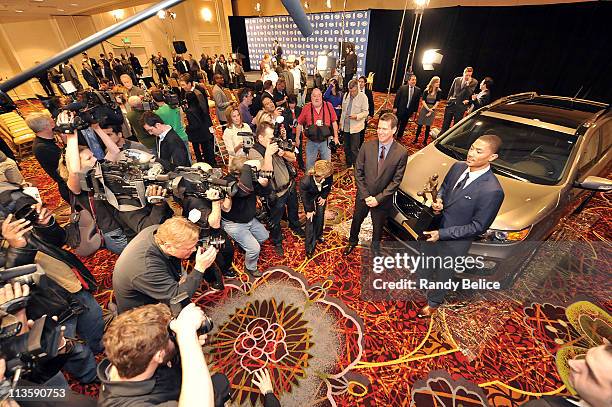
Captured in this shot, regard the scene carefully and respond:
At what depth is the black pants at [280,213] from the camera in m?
3.64

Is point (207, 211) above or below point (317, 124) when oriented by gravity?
below

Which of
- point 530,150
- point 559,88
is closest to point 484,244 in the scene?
point 530,150

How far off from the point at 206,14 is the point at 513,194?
22.0m

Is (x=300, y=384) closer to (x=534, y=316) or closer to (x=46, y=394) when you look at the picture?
(x=46, y=394)

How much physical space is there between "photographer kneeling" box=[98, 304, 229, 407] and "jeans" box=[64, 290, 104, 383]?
43.3 inches

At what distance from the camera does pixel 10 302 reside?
59.1 inches

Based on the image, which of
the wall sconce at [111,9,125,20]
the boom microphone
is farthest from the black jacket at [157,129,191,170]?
the wall sconce at [111,9,125,20]

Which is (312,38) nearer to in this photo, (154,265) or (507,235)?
(507,235)

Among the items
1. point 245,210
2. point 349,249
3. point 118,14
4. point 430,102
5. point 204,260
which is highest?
point 118,14

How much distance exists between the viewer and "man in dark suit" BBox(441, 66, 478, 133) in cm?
630

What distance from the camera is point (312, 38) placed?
9.98 m

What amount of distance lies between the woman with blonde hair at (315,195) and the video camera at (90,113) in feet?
7.42

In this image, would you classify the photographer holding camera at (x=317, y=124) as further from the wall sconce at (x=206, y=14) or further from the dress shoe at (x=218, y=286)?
the wall sconce at (x=206, y=14)

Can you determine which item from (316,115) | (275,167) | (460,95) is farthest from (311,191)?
(460,95)
